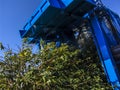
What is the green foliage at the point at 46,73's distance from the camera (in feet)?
26.1

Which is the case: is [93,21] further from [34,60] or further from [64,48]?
[34,60]

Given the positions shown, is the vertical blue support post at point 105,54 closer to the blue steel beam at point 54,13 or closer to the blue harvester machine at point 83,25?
the blue harvester machine at point 83,25

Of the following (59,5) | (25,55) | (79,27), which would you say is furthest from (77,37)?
(25,55)

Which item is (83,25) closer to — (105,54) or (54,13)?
(54,13)

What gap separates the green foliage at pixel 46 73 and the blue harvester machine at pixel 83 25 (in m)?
0.99

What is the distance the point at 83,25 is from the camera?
1281 cm

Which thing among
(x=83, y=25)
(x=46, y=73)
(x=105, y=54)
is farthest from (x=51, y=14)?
(x=46, y=73)

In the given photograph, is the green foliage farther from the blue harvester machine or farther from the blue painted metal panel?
the blue painted metal panel

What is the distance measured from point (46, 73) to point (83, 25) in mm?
5841

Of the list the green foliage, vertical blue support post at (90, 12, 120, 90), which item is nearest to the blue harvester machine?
vertical blue support post at (90, 12, 120, 90)

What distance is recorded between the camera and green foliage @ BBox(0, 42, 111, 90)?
7961 mm

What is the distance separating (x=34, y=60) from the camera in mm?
8875

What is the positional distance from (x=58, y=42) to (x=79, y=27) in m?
1.98

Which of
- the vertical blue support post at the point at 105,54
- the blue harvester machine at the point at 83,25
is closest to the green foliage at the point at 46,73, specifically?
the vertical blue support post at the point at 105,54
